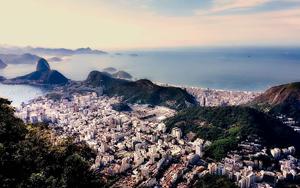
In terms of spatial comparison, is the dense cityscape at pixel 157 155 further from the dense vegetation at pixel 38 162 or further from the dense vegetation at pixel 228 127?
the dense vegetation at pixel 38 162

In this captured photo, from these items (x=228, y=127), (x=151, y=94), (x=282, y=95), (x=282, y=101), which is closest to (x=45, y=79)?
A: (x=151, y=94)

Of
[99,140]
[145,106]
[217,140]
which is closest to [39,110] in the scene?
A: [145,106]

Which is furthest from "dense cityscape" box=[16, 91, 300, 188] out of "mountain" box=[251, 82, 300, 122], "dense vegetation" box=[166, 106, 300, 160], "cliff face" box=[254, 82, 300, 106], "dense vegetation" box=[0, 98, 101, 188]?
"cliff face" box=[254, 82, 300, 106]

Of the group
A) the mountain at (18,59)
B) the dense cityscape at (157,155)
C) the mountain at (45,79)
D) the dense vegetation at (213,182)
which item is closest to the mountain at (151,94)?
the dense cityscape at (157,155)

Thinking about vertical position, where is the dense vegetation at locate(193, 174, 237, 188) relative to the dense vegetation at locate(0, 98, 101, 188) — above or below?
below

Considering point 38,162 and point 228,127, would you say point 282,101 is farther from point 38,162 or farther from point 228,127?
point 38,162

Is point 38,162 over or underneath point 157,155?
over

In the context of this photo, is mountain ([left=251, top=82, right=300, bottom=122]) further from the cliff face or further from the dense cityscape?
the dense cityscape

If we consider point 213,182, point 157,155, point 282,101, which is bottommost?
point 213,182
